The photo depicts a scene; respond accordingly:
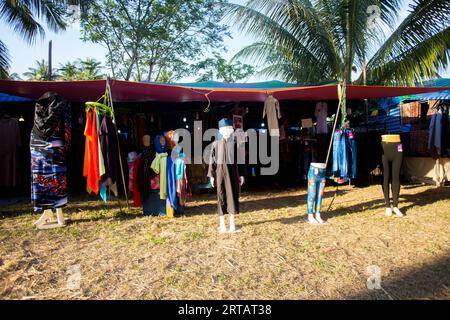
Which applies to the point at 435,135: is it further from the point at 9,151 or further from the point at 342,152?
the point at 9,151

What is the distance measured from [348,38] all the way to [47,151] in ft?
21.6

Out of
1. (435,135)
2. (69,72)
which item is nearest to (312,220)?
(435,135)

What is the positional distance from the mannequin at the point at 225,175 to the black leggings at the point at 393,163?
2.40m

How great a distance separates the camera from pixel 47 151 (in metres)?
4.03

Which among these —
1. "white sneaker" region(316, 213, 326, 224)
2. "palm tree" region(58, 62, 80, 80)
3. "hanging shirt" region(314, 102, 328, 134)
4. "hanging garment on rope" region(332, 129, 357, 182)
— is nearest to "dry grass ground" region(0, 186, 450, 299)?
"white sneaker" region(316, 213, 326, 224)

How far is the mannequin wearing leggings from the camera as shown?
4547 millimetres

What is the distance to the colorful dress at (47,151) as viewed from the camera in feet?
13.2

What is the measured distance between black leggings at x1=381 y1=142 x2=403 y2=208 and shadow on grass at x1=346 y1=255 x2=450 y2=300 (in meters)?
1.92

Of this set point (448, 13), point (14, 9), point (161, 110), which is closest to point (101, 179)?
point (161, 110)

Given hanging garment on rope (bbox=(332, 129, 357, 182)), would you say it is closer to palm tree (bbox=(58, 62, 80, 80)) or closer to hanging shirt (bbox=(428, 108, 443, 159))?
hanging shirt (bbox=(428, 108, 443, 159))

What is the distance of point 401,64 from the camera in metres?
6.90

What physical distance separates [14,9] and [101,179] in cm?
669

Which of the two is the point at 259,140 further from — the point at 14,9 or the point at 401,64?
the point at 14,9

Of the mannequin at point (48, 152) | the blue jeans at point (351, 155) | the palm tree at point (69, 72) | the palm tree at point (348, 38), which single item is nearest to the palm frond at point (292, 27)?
the palm tree at point (348, 38)
